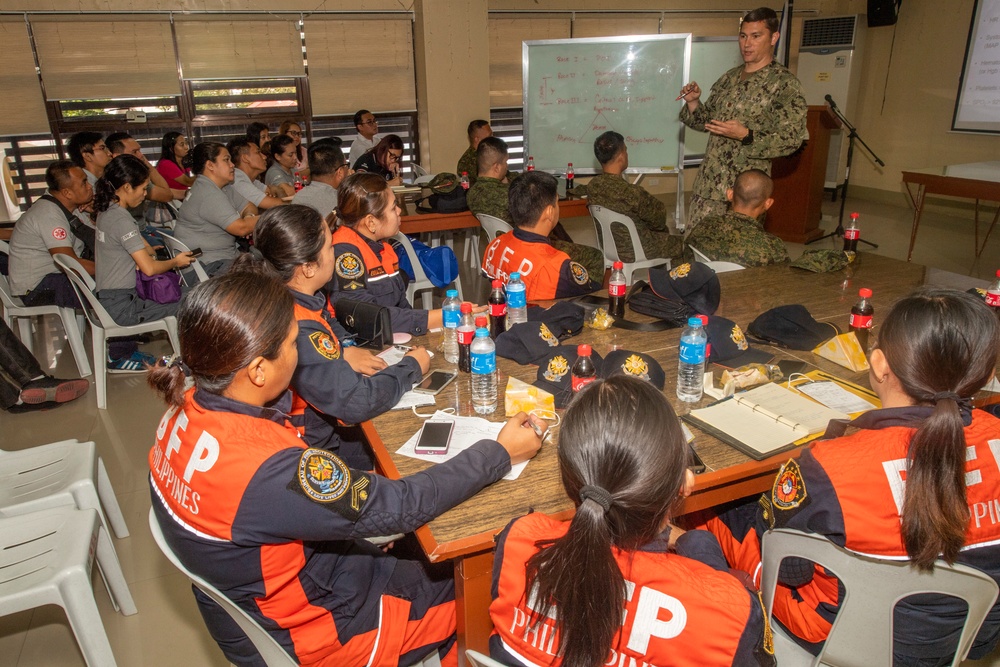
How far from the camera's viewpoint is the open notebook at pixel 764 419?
1689mm

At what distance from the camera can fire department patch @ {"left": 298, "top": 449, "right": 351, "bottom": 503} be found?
3.96 ft

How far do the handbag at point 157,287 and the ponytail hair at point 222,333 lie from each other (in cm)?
278

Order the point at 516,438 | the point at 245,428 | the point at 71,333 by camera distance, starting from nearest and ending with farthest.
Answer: the point at 245,428 → the point at 516,438 → the point at 71,333

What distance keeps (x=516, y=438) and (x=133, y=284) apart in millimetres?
3118

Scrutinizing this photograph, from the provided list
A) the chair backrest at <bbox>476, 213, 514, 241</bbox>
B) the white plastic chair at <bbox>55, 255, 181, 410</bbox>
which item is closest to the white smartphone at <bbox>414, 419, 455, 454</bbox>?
the white plastic chair at <bbox>55, 255, 181, 410</bbox>

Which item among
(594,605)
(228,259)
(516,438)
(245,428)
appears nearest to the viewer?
(594,605)

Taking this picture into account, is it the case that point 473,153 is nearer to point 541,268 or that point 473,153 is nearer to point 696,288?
point 541,268

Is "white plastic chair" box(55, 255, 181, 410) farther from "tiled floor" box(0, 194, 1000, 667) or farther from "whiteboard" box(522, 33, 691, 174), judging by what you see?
"whiteboard" box(522, 33, 691, 174)

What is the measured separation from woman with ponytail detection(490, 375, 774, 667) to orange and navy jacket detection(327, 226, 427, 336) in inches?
62.3

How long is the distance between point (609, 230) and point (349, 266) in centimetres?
226

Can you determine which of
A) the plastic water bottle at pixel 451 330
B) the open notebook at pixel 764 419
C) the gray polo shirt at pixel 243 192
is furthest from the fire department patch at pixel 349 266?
the gray polo shirt at pixel 243 192

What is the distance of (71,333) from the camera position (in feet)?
13.2

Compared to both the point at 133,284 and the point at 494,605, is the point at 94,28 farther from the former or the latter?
the point at 494,605

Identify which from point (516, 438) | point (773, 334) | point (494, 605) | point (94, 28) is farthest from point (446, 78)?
point (494, 605)
